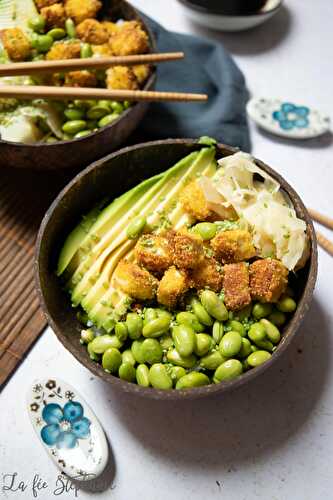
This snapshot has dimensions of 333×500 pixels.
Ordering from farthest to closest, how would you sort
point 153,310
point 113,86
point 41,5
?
point 41,5 → point 113,86 → point 153,310

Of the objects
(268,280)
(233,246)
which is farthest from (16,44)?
(268,280)

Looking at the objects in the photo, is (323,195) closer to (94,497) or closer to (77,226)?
(77,226)

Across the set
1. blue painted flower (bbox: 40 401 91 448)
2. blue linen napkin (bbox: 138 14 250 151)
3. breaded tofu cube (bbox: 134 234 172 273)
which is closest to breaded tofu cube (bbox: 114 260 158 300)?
breaded tofu cube (bbox: 134 234 172 273)

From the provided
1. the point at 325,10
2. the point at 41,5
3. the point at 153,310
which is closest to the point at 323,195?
the point at 153,310

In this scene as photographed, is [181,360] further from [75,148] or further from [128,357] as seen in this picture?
[75,148]

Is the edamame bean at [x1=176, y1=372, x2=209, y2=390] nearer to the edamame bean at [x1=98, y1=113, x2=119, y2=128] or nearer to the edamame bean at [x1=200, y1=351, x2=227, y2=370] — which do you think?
the edamame bean at [x1=200, y1=351, x2=227, y2=370]
